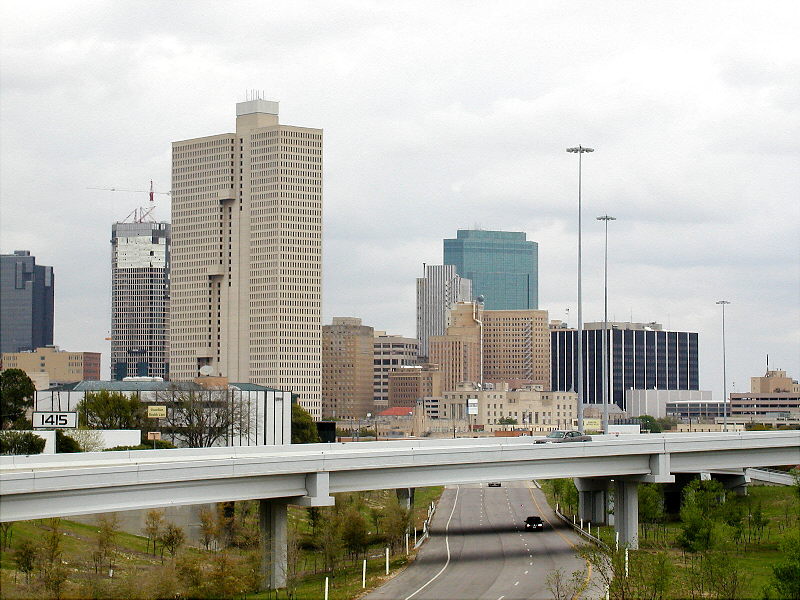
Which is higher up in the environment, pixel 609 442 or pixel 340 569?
pixel 609 442

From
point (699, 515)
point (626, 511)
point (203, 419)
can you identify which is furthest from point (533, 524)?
point (203, 419)

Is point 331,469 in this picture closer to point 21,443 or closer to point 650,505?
point 21,443

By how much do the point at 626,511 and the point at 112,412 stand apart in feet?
281

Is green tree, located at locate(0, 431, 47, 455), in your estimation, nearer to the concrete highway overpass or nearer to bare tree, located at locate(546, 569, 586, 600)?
the concrete highway overpass

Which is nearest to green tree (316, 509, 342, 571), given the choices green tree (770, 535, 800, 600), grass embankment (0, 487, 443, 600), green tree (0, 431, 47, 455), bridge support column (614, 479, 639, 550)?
grass embankment (0, 487, 443, 600)

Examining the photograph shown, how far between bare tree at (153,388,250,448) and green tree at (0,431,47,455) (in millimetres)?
44518

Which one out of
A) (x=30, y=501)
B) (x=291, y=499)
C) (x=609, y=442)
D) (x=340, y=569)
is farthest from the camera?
(x=609, y=442)

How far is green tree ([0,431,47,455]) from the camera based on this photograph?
104856mm

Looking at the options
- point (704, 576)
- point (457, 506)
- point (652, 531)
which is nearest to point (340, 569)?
point (704, 576)

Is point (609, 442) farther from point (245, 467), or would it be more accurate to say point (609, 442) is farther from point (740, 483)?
point (740, 483)

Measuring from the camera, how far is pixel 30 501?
6025cm

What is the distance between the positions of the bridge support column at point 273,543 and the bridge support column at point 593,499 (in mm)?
34661

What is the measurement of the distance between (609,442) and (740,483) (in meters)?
43.8

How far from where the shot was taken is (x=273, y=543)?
72.6 meters
